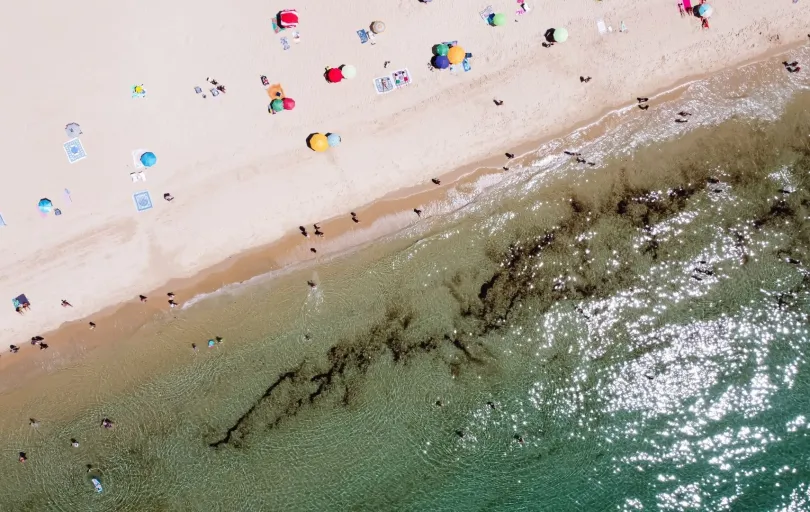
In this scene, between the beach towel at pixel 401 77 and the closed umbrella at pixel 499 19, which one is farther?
the beach towel at pixel 401 77

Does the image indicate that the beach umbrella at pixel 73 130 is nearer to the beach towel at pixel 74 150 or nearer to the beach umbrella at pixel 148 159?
the beach towel at pixel 74 150

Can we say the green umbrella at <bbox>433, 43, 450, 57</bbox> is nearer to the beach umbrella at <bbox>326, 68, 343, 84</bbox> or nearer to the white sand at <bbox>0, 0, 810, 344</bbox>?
the white sand at <bbox>0, 0, 810, 344</bbox>

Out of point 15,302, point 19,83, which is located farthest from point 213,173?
point 15,302

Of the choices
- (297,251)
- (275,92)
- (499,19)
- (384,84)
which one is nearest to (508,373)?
(297,251)

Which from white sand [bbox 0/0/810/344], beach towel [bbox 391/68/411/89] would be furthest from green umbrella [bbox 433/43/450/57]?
beach towel [bbox 391/68/411/89]

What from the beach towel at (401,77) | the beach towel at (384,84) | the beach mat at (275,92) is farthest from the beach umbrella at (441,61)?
the beach mat at (275,92)

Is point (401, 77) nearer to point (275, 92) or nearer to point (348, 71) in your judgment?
point (348, 71)

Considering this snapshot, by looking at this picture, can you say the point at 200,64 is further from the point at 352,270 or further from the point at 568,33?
the point at 568,33
